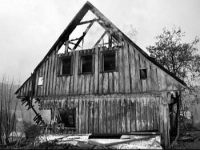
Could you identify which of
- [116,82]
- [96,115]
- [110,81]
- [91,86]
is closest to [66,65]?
[91,86]

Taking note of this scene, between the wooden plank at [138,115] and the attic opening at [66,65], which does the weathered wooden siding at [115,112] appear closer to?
the wooden plank at [138,115]

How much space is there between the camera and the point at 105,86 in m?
12.2

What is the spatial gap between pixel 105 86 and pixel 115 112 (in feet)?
5.72

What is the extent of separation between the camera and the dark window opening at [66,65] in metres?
14.0

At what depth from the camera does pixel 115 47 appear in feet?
41.2

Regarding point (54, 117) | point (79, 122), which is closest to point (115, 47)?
point (79, 122)

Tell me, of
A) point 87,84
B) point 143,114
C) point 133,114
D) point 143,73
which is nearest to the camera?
point 143,114

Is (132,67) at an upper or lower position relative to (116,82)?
upper

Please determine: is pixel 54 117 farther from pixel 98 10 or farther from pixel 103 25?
pixel 98 10

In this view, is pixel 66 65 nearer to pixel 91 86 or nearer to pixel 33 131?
pixel 91 86

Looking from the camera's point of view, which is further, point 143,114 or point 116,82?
point 116,82

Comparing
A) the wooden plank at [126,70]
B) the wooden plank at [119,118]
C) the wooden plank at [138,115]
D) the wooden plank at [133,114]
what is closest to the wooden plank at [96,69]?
the wooden plank at [119,118]

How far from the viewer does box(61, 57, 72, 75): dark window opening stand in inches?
551

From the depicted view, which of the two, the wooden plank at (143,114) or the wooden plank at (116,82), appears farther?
the wooden plank at (116,82)
